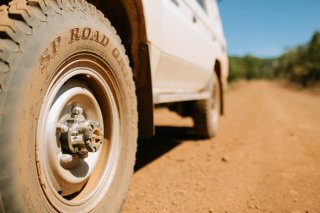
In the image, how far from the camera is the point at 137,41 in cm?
234

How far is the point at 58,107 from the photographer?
161 centimetres

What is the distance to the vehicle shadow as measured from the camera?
392 cm

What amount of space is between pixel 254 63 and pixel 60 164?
124 meters

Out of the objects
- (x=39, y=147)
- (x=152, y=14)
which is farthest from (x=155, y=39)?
(x=39, y=147)

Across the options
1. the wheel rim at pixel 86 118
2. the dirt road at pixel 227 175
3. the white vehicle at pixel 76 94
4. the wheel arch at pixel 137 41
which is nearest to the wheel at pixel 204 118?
the dirt road at pixel 227 175

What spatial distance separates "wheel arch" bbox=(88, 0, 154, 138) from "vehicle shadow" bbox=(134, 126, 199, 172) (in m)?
1.11

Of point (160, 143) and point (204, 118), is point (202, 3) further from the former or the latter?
point (160, 143)

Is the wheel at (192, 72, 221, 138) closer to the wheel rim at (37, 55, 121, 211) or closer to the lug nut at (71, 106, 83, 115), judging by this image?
the wheel rim at (37, 55, 121, 211)

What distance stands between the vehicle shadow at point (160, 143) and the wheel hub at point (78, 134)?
5.41 feet

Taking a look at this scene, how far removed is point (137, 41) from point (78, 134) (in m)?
0.90

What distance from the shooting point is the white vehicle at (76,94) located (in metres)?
1.23

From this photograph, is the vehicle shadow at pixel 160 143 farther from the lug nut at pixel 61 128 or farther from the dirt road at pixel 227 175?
the lug nut at pixel 61 128

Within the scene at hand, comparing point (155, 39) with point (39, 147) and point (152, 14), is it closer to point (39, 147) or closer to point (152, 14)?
point (152, 14)

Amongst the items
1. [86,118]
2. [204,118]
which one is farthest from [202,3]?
[86,118]
